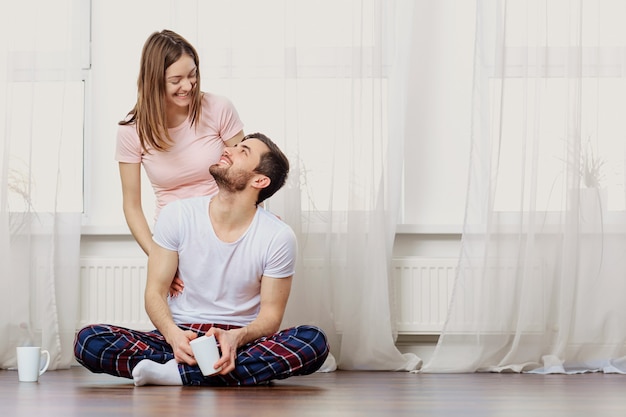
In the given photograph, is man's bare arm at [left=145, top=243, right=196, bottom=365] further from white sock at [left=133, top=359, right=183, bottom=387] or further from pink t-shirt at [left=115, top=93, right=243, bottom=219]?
pink t-shirt at [left=115, top=93, right=243, bottom=219]

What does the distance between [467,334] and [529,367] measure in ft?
0.87

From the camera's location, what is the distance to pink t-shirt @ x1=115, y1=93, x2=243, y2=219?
3.13 metres

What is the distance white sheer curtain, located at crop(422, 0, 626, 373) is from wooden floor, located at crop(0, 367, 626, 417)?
11.8 inches

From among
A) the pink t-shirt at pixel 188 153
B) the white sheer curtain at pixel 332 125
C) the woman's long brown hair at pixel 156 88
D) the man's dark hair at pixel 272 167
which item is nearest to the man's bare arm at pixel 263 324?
the man's dark hair at pixel 272 167

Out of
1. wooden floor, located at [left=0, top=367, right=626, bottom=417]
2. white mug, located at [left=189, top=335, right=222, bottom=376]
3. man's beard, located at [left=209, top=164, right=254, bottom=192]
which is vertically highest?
man's beard, located at [left=209, top=164, right=254, bottom=192]

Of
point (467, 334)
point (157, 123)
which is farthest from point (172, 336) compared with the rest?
point (467, 334)

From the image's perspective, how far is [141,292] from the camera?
3.78 metres

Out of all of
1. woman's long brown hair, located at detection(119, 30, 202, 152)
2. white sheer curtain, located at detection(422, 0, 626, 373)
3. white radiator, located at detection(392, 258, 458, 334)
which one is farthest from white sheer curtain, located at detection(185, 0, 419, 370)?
woman's long brown hair, located at detection(119, 30, 202, 152)

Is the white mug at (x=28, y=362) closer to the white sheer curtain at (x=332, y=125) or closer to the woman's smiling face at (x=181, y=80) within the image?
the woman's smiling face at (x=181, y=80)

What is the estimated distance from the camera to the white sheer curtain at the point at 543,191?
3.60m

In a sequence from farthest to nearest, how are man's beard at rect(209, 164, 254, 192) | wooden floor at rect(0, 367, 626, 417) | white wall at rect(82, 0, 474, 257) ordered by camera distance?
1. white wall at rect(82, 0, 474, 257)
2. man's beard at rect(209, 164, 254, 192)
3. wooden floor at rect(0, 367, 626, 417)

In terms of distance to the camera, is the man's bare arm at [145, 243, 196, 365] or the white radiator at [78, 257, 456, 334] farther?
the white radiator at [78, 257, 456, 334]


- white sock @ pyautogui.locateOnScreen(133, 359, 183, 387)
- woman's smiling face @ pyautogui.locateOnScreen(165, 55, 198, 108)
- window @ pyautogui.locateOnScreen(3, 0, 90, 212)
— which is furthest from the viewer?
window @ pyautogui.locateOnScreen(3, 0, 90, 212)

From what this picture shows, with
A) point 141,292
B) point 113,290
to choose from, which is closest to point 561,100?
point 141,292
